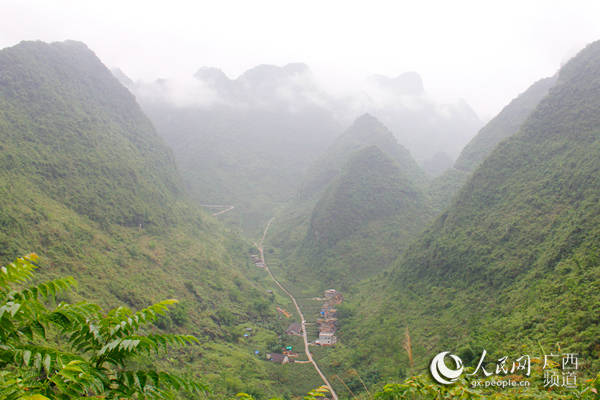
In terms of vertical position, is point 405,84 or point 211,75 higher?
point 211,75

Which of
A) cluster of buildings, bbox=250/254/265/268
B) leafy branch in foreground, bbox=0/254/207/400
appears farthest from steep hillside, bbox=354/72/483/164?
leafy branch in foreground, bbox=0/254/207/400

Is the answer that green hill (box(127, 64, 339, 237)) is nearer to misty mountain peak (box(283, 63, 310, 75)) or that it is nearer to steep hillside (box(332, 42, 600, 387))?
misty mountain peak (box(283, 63, 310, 75))

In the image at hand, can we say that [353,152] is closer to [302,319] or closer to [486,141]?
[486,141]

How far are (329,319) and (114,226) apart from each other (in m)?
20.3

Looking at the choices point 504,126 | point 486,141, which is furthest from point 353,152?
point 504,126

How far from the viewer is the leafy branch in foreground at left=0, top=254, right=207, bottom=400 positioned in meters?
2.38

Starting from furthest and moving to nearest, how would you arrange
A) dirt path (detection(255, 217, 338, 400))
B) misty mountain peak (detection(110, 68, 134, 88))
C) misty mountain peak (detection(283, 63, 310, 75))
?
1. misty mountain peak (detection(283, 63, 310, 75))
2. misty mountain peak (detection(110, 68, 134, 88))
3. dirt path (detection(255, 217, 338, 400))

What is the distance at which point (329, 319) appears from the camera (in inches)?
1209

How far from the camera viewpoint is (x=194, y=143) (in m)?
97.7

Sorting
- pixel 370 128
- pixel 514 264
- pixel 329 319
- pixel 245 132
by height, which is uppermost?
pixel 245 132

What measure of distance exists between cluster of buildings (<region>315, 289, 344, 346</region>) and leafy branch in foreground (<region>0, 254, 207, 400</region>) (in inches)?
1033

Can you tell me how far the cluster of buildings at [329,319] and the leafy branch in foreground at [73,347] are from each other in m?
26.2

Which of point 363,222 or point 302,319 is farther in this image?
point 363,222

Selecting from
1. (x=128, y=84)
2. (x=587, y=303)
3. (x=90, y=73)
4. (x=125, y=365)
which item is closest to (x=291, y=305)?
(x=587, y=303)
